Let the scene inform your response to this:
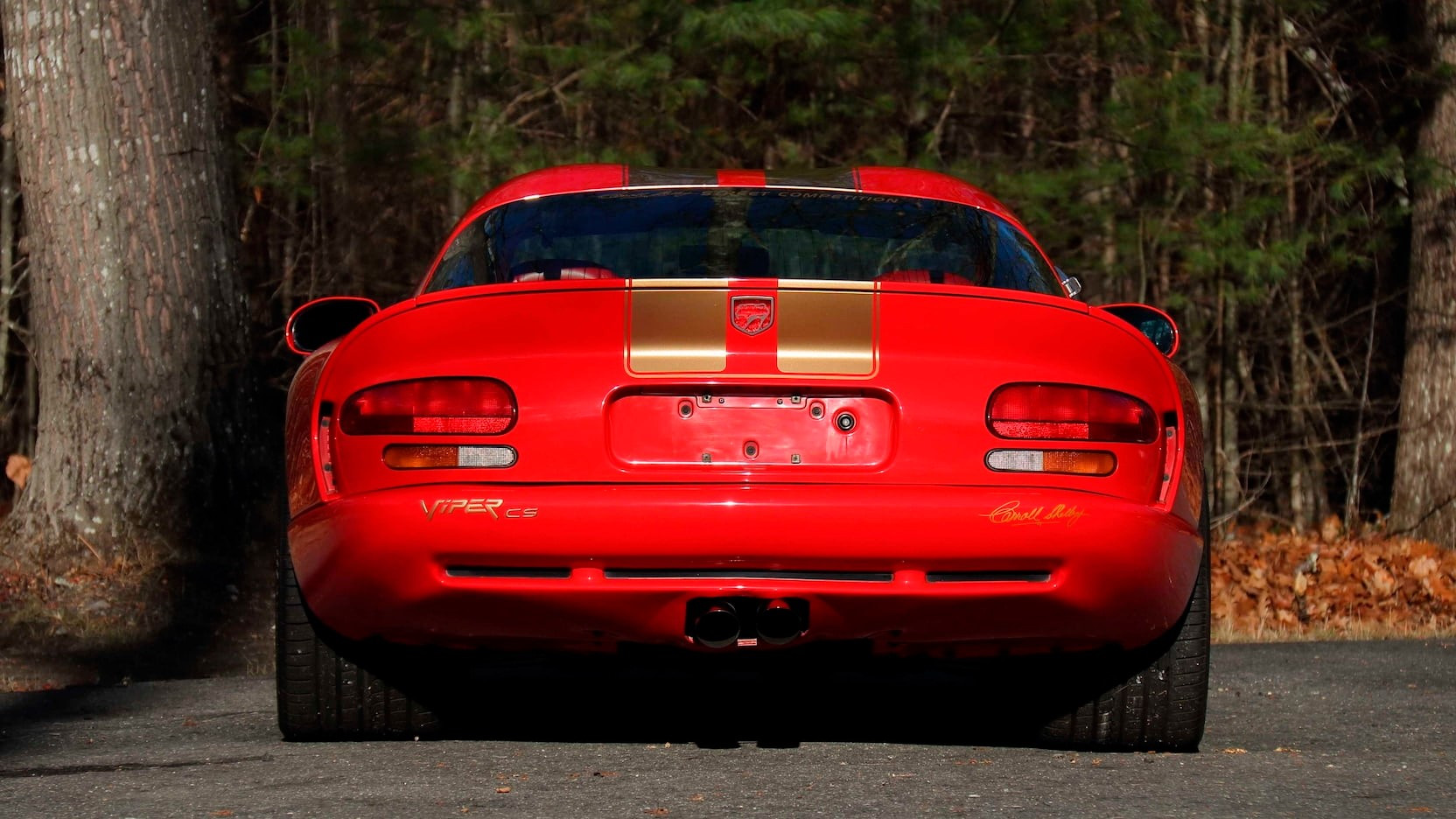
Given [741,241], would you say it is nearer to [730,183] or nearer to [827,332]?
[730,183]

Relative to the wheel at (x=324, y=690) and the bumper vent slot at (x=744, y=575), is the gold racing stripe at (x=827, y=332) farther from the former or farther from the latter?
the wheel at (x=324, y=690)

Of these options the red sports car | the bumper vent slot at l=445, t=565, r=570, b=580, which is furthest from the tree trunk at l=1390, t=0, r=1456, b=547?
the bumper vent slot at l=445, t=565, r=570, b=580

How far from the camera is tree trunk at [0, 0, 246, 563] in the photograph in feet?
25.4

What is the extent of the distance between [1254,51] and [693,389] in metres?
15.3

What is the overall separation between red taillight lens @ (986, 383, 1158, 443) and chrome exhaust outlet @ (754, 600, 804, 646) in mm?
547

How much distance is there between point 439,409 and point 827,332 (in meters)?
0.79

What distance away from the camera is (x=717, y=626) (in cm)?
378

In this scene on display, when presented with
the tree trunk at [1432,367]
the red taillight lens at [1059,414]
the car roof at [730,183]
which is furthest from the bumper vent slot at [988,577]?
the tree trunk at [1432,367]

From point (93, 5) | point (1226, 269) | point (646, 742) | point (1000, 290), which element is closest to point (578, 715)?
point (646, 742)

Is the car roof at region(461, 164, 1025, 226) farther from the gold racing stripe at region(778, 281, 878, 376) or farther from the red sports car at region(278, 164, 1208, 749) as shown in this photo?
the gold racing stripe at region(778, 281, 878, 376)

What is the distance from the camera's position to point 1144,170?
11.7m

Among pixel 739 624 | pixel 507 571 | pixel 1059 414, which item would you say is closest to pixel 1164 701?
pixel 1059 414
